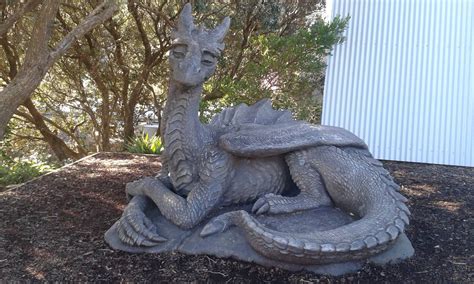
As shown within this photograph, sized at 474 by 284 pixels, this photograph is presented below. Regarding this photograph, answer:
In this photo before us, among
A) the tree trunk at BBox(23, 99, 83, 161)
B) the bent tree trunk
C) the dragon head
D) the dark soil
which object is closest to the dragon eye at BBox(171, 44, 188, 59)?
the dragon head

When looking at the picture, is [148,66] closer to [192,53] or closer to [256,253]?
[192,53]

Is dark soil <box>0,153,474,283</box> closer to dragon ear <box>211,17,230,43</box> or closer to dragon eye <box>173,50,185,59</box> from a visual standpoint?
dragon eye <box>173,50,185,59</box>

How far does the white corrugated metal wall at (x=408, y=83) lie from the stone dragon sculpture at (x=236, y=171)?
12.2 feet

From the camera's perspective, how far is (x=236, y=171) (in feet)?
9.07

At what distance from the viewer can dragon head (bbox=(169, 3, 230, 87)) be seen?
245 cm

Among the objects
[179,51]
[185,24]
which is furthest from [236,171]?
[185,24]

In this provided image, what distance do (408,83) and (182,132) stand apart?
4.54m

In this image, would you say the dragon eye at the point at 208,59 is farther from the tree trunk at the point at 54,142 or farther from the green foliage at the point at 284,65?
the tree trunk at the point at 54,142

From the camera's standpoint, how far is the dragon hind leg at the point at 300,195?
103 inches

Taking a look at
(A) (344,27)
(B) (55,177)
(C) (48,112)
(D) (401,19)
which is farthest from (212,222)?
(C) (48,112)

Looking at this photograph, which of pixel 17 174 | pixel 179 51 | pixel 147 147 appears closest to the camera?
pixel 179 51

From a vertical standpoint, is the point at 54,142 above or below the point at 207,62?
below

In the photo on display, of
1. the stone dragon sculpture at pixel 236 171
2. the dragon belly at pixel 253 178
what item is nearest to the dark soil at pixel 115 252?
the stone dragon sculpture at pixel 236 171

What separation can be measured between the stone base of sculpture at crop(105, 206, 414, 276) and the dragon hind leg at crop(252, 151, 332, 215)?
0.13 ft
